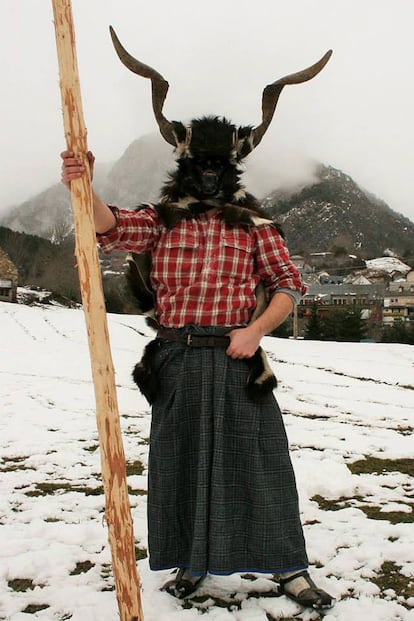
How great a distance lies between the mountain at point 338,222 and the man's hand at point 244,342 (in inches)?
2699

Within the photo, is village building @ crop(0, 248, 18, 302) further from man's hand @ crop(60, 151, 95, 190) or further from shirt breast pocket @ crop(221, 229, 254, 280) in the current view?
man's hand @ crop(60, 151, 95, 190)

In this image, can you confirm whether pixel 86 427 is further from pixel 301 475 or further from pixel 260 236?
pixel 260 236

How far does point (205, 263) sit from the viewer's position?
8.45 ft

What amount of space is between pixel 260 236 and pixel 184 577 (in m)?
1.71

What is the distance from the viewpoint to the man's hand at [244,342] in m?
2.50

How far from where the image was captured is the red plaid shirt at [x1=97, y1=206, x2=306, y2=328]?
2.56m

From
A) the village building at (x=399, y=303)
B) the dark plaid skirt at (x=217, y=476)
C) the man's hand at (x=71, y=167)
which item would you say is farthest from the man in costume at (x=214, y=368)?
the village building at (x=399, y=303)

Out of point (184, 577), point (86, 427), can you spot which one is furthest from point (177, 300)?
point (86, 427)

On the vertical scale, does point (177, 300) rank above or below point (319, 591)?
above

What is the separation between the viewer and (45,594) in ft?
8.73

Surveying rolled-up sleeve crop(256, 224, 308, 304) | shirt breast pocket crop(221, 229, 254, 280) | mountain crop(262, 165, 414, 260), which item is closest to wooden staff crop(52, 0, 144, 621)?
shirt breast pocket crop(221, 229, 254, 280)

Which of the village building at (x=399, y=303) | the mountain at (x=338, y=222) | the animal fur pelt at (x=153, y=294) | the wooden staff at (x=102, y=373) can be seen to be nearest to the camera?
the wooden staff at (x=102, y=373)

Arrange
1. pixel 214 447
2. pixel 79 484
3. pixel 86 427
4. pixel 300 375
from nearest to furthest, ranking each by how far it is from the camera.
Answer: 1. pixel 214 447
2. pixel 79 484
3. pixel 86 427
4. pixel 300 375

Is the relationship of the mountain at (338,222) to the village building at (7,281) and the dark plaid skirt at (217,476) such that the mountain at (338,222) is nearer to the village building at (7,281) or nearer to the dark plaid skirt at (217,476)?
the village building at (7,281)
